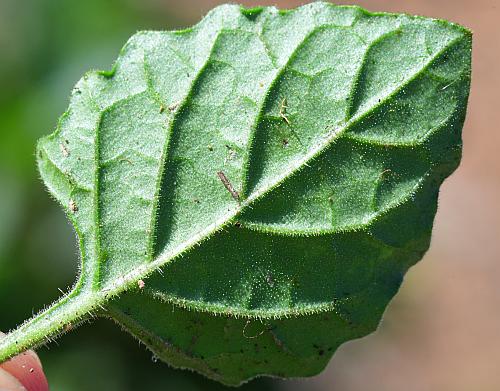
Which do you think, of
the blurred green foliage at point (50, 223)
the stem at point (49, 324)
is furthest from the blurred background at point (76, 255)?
the stem at point (49, 324)

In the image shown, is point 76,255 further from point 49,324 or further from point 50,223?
point 49,324

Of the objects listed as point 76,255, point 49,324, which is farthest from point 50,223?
point 49,324

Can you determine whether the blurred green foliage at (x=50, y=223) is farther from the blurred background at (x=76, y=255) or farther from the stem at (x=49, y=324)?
the stem at (x=49, y=324)

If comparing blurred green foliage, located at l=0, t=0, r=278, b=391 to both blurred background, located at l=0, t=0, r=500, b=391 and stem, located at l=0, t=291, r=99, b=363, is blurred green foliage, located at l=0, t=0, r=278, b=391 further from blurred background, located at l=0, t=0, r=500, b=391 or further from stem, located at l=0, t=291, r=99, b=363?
stem, located at l=0, t=291, r=99, b=363

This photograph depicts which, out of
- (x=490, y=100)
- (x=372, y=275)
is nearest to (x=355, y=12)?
(x=372, y=275)

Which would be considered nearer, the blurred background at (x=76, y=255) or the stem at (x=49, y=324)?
the stem at (x=49, y=324)

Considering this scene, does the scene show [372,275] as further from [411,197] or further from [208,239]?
[208,239]
